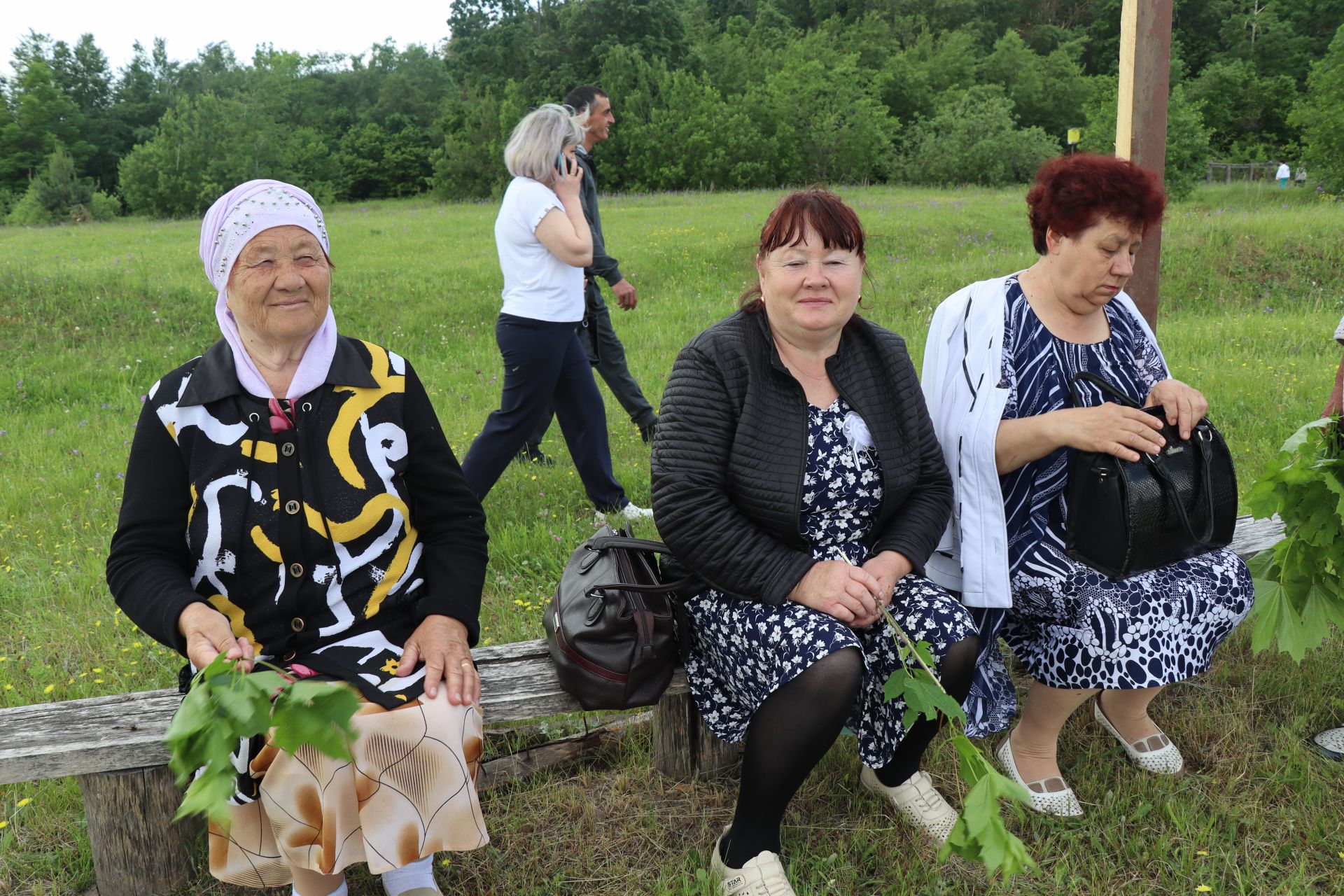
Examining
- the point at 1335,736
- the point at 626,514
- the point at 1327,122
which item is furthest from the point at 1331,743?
the point at 1327,122

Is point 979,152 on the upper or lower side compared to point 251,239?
upper

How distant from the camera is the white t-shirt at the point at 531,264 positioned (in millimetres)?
4387

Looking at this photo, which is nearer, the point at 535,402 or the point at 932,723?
the point at 932,723

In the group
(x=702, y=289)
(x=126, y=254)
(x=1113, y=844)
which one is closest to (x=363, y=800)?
(x=1113, y=844)

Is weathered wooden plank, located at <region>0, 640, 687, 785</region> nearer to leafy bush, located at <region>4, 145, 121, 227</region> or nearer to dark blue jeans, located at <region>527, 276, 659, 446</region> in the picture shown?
dark blue jeans, located at <region>527, 276, 659, 446</region>

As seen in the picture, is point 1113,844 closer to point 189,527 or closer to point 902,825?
point 902,825

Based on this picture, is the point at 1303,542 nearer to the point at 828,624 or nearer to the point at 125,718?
the point at 828,624

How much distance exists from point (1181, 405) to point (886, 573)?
98 cm

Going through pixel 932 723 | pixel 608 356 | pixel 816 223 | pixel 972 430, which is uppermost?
pixel 816 223

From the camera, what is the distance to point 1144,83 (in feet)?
12.6

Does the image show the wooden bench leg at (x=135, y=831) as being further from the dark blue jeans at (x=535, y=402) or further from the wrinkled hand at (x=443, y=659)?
the dark blue jeans at (x=535, y=402)

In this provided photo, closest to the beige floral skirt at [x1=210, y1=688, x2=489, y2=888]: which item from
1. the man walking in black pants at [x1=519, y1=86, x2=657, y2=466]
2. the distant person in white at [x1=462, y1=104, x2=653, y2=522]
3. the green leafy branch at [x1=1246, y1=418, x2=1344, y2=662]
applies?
the green leafy branch at [x1=1246, y1=418, x2=1344, y2=662]

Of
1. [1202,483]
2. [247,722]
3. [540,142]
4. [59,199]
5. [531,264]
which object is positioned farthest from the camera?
[59,199]

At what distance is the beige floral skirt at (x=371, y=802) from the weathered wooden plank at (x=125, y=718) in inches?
11.4
